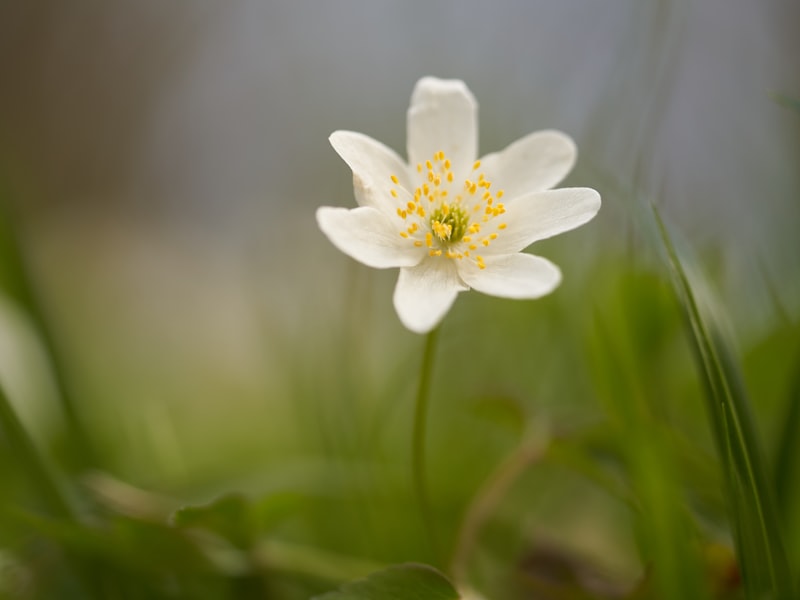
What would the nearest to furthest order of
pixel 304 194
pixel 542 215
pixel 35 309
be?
pixel 542 215 < pixel 35 309 < pixel 304 194

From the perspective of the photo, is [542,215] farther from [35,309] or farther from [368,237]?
[35,309]

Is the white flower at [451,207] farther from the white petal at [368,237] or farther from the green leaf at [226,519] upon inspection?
the green leaf at [226,519]

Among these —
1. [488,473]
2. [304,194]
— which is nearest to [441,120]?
[488,473]

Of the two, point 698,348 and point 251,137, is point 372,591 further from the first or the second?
point 251,137

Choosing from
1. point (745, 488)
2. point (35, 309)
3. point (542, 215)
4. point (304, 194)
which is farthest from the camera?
point (304, 194)

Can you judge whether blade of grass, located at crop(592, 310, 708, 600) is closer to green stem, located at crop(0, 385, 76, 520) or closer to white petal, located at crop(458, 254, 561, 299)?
white petal, located at crop(458, 254, 561, 299)

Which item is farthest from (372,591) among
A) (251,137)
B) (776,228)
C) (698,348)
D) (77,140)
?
(77,140)
